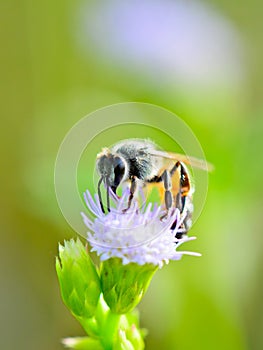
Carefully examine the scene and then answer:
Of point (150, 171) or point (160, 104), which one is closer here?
point (150, 171)

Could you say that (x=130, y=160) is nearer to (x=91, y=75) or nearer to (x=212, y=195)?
(x=212, y=195)

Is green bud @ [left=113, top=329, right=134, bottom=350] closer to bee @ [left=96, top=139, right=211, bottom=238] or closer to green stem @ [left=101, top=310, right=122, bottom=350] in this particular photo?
green stem @ [left=101, top=310, right=122, bottom=350]

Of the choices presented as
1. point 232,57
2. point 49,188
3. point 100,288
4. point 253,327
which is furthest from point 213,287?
point 232,57

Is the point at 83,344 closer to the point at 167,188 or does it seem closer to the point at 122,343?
the point at 122,343

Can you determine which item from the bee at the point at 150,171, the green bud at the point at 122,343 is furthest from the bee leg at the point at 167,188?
the green bud at the point at 122,343

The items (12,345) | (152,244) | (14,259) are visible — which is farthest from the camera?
(14,259)

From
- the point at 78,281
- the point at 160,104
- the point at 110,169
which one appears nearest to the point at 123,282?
the point at 78,281

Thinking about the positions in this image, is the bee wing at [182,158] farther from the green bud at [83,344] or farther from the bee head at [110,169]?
the green bud at [83,344]
